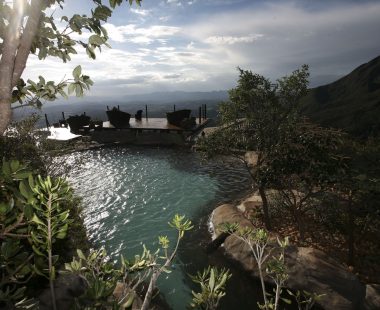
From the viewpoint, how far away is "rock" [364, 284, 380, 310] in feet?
25.3

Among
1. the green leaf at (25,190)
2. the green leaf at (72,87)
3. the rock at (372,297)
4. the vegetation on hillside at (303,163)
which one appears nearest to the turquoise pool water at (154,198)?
the vegetation on hillside at (303,163)

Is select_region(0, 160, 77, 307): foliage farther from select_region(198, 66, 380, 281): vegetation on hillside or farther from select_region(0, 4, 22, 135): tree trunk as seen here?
select_region(198, 66, 380, 281): vegetation on hillside

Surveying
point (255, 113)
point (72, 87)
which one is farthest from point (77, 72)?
point (255, 113)

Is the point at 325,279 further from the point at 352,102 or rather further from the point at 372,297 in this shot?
the point at 352,102

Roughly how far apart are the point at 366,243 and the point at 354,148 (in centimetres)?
388

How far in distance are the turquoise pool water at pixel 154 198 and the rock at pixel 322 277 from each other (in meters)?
2.82

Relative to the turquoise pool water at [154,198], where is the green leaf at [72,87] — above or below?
above

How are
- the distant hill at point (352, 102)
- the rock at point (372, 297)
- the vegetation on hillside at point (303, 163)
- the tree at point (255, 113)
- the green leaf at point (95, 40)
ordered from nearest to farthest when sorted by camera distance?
the green leaf at point (95, 40) → the rock at point (372, 297) → the vegetation on hillside at point (303, 163) → the tree at point (255, 113) → the distant hill at point (352, 102)

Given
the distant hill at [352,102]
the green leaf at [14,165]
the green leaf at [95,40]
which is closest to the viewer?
the green leaf at [14,165]

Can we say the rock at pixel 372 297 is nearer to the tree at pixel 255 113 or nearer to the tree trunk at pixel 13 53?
the tree at pixel 255 113

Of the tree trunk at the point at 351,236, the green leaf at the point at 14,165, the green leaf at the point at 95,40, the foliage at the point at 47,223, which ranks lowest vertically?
the tree trunk at the point at 351,236

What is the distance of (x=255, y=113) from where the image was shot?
11141mm

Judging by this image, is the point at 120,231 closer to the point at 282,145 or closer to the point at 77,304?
the point at 282,145

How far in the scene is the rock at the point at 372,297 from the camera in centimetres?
772
